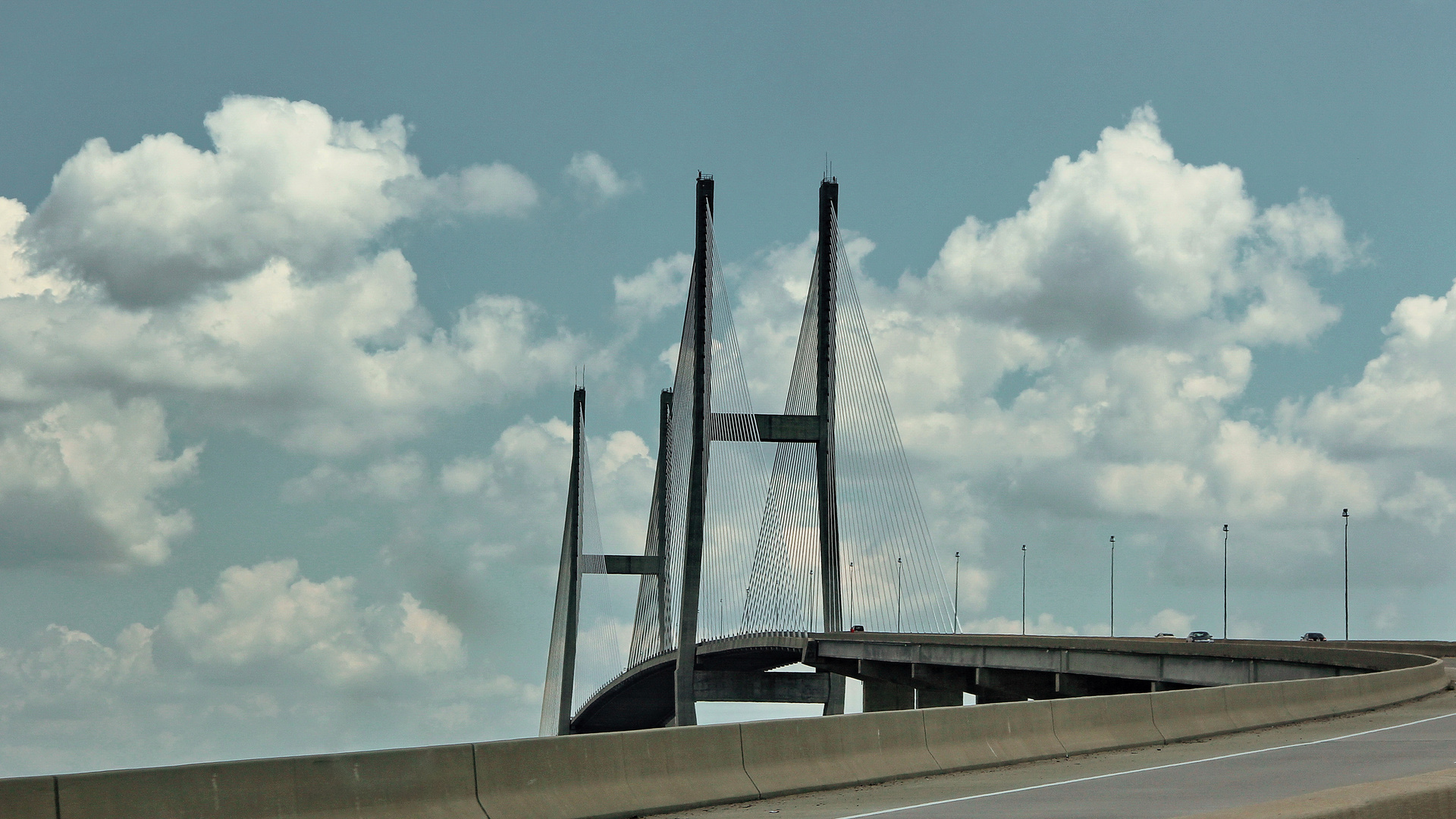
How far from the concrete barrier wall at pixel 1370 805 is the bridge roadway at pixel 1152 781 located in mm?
3167

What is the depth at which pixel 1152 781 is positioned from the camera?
51.6 feet

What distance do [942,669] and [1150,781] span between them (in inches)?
1744

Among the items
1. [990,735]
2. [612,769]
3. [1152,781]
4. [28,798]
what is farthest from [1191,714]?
[28,798]

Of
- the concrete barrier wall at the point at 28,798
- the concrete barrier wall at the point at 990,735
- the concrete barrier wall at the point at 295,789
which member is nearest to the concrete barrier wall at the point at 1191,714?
the concrete barrier wall at the point at 990,735

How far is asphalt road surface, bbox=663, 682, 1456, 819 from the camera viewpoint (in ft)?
43.5

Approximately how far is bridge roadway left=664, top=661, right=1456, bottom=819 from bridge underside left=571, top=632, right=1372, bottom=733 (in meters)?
17.5

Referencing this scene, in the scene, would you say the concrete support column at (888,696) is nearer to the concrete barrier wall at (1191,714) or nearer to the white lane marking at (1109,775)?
the white lane marking at (1109,775)

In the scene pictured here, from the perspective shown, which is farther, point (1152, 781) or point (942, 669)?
point (942, 669)

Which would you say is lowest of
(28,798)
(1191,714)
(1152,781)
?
(1191,714)

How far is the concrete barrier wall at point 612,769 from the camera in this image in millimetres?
9844

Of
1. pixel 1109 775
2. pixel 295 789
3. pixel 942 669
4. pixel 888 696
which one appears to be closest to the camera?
pixel 295 789

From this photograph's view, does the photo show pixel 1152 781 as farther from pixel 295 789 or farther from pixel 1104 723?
pixel 295 789

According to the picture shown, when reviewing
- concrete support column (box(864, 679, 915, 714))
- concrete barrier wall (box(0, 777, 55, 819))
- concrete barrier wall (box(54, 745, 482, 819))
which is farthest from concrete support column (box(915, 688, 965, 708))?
concrete barrier wall (box(0, 777, 55, 819))

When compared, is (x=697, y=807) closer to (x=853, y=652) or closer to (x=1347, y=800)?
(x=1347, y=800)
